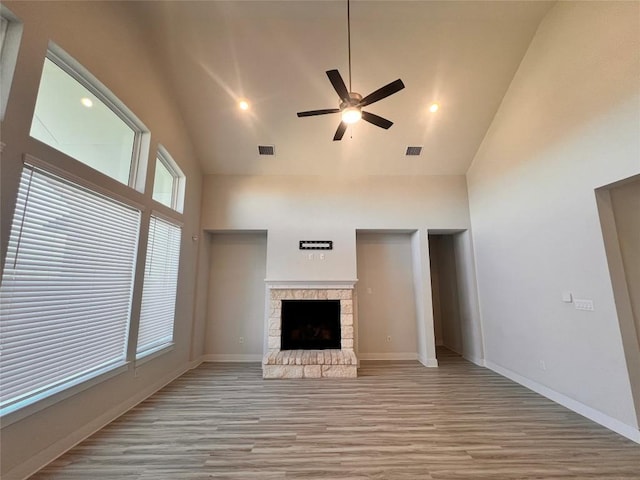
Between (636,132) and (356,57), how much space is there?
10.2 feet

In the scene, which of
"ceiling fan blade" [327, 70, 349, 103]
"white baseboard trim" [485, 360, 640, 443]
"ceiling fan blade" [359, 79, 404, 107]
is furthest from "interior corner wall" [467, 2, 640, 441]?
"ceiling fan blade" [327, 70, 349, 103]

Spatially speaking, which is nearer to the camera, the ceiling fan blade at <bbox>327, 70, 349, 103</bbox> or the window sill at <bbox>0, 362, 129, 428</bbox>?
the window sill at <bbox>0, 362, 129, 428</bbox>

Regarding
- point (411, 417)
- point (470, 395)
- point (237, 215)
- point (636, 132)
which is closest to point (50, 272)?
point (237, 215)

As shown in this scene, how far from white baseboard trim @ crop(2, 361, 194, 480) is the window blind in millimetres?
450

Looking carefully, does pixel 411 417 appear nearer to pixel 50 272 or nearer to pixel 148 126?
pixel 50 272

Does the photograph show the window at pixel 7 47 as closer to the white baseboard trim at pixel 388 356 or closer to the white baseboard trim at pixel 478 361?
the white baseboard trim at pixel 388 356

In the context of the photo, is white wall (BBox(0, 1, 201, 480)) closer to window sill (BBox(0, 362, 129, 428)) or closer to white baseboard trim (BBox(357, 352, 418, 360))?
window sill (BBox(0, 362, 129, 428))

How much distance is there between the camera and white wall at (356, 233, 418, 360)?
5.18m

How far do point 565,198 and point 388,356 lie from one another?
384 cm

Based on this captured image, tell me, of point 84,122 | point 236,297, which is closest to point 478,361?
point 236,297

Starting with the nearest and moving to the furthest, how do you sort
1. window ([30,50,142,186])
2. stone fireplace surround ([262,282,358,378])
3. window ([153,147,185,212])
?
window ([30,50,142,186]) → window ([153,147,185,212]) → stone fireplace surround ([262,282,358,378])

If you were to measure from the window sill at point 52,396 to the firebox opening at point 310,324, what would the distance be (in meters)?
2.60

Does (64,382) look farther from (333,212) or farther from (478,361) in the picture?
(478,361)

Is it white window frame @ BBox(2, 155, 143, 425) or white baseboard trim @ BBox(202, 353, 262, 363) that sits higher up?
white window frame @ BBox(2, 155, 143, 425)
